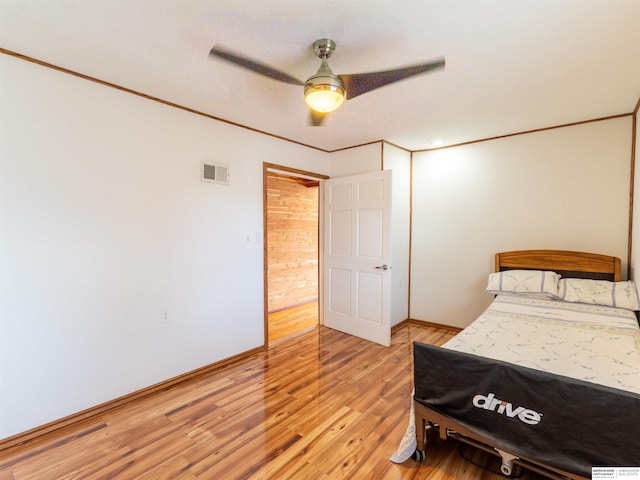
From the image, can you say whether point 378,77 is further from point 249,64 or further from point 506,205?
point 506,205

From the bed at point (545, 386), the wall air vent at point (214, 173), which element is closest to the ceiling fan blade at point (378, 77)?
the bed at point (545, 386)

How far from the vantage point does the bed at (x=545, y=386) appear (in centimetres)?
132

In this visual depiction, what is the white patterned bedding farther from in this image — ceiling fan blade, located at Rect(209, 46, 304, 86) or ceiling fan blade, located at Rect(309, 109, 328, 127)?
ceiling fan blade, located at Rect(209, 46, 304, 86)

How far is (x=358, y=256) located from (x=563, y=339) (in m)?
2.13

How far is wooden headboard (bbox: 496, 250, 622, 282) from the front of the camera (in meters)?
2.98

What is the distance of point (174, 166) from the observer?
2723 mm

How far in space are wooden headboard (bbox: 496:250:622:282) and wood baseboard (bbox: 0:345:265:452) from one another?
3.20m

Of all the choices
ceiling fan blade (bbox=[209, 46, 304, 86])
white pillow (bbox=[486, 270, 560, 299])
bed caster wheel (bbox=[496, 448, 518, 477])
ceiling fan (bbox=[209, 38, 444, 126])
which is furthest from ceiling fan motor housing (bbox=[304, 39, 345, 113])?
white pillow (bbox=[486, 270, 560, 299])

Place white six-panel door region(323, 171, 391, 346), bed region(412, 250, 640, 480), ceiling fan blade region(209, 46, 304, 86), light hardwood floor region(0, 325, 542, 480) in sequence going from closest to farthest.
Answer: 1. bed region(412, 250, 640, 480)
2. ceiling fan blade region(209, 46, 304, 86)
3. light hardwood floor region(0, 325, 542, 480)
4. white six-panel door region(323, 171, 391, 346)

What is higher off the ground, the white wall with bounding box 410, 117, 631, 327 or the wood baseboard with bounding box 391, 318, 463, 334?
the white wall with bounding box 410, 117, 631, 327

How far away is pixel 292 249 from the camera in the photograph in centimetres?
561

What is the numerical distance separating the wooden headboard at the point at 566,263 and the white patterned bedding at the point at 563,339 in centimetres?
43

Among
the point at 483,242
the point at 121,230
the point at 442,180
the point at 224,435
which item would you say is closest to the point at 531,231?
the point at 483,242

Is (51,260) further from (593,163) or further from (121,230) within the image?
(593,163)
